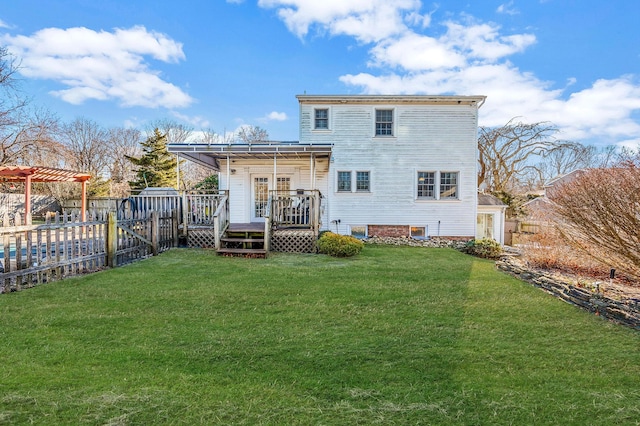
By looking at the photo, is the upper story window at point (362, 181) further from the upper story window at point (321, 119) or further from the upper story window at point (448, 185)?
the upper story window at point (448, 185)

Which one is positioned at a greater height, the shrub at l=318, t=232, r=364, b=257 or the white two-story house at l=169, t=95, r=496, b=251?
the white two-story house at l=169, t=95, r=496, b=251

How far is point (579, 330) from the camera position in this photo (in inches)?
160

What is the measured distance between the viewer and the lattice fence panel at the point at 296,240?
10.4 metres

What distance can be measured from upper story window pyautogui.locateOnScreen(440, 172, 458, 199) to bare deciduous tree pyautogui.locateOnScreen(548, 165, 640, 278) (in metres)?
7.46

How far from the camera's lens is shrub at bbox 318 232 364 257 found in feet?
30.9

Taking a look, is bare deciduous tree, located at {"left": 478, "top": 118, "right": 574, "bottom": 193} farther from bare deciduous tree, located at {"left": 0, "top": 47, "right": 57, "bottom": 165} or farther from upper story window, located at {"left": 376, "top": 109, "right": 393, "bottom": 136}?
bare deciduous tree, located at {"left": 0, "top": 47, "right": 57, "bottom": 165}

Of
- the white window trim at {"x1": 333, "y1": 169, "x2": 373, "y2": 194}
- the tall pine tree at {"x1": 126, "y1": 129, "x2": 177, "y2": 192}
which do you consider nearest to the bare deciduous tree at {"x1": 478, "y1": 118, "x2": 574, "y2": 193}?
the white window trim at {"x1": 333, "y1": 169, "x2": 373, "y2": 194}

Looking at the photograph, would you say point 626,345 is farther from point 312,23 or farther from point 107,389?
point 312,23

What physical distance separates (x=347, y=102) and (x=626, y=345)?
1224 centimetres

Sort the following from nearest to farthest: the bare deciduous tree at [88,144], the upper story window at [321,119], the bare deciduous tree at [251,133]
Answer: the upper story window at [321,119], the bare deciduous tree at [88,144], the bare deciduous tree at [251,133]

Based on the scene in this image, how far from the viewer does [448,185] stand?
1421 cm

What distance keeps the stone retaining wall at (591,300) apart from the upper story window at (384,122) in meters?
8.78

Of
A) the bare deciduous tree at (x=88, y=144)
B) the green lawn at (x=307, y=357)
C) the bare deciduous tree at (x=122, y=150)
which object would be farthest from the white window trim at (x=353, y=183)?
the bare deciduous tree at (x=88, y=144)

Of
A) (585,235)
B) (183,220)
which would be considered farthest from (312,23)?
(585,235)
